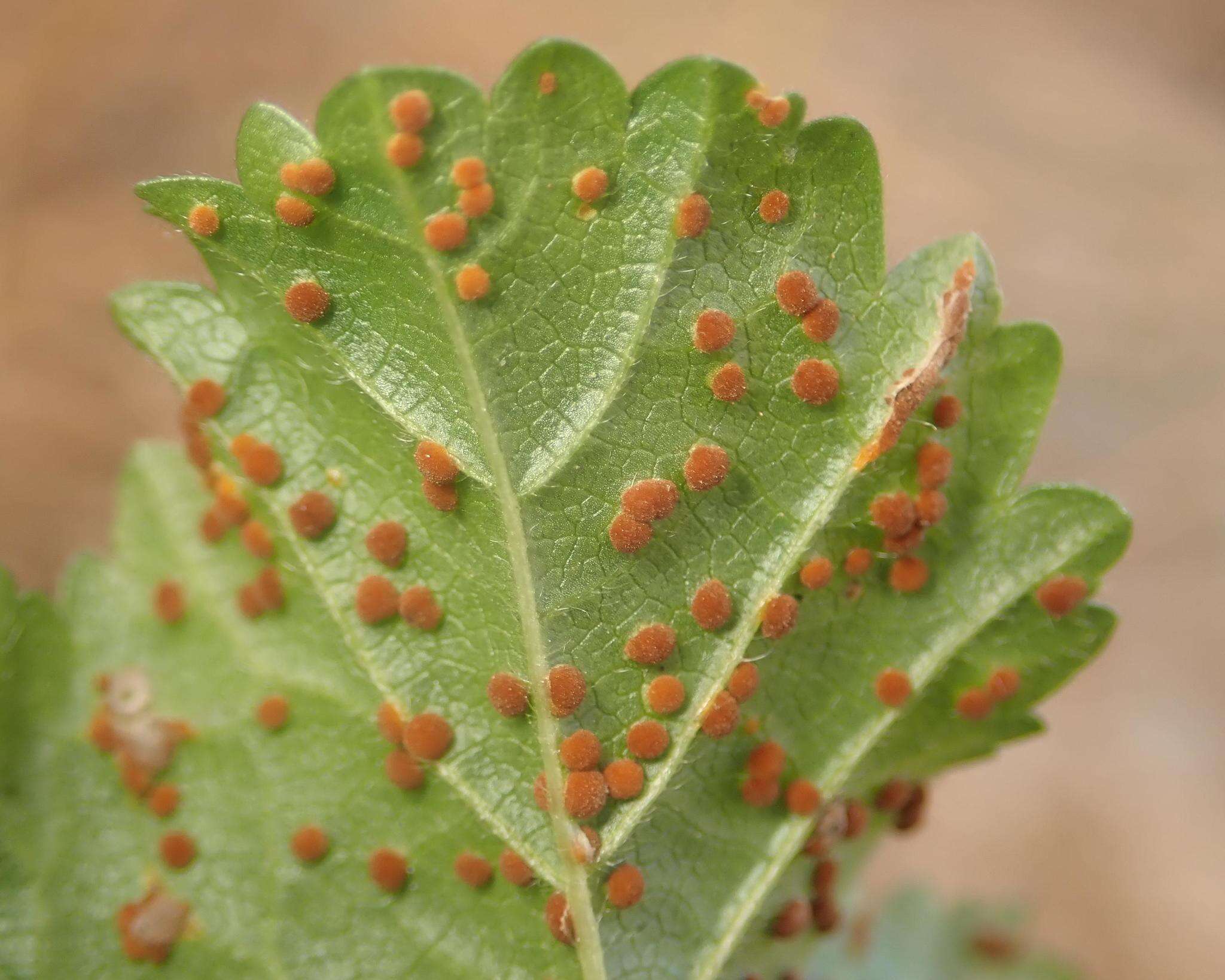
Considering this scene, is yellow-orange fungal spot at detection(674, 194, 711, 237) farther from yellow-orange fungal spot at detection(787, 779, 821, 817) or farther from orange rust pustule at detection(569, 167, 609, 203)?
yellow-orange fungal spot at detection(787, 779, 821, 817)

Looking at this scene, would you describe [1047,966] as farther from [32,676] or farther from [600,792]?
[32,676]

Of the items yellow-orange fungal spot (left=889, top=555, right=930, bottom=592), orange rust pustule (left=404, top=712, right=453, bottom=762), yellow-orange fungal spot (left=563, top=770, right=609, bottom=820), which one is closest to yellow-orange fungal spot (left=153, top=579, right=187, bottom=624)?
orange rust pustule (left=404, top=712, right=453, bottom=762)

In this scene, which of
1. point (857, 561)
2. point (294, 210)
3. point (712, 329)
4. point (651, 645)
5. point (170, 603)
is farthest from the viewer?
point (170, 603)

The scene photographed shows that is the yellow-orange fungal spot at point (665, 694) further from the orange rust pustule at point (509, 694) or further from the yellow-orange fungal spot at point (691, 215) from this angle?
the yellow-orange fungal spot at point (691, 215)

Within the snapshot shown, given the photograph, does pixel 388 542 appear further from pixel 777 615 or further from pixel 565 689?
pixel 777 615

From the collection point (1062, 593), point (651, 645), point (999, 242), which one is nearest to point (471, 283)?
point (651, 645)

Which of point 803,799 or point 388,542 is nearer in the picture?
point 388,542
